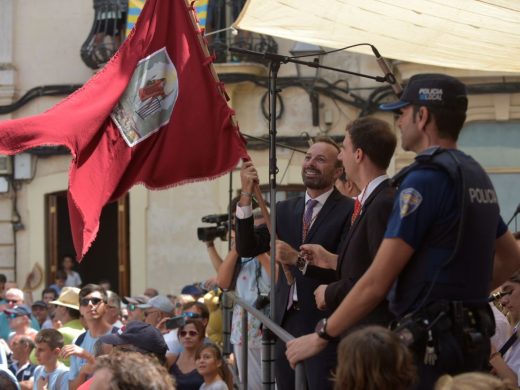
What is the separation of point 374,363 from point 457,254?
Answer: 693mm

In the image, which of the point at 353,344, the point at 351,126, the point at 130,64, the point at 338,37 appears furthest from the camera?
the point at 338,37

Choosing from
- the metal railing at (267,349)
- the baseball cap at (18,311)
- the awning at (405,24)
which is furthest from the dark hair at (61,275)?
the awning at (405,24)

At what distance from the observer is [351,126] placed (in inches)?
211

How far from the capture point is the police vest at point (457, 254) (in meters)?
4.34

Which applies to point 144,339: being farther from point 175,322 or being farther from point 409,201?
point 175,322

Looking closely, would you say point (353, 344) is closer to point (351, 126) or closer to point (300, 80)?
point (351, 126)

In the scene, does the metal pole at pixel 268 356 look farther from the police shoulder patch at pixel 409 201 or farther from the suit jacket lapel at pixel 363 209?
the police shoulder patch at pixel 409 201

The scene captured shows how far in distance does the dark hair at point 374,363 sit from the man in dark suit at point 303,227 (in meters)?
2.00

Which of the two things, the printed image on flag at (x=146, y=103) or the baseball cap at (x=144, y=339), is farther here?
the printed image on flag at (x=146, y=103)

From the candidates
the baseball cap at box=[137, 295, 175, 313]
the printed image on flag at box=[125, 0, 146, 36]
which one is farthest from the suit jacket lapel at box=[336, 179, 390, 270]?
the printed image on flag at box=[125, 0, 146, 36]

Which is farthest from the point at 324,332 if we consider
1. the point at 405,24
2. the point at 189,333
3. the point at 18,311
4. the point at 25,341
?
the point at 18,311

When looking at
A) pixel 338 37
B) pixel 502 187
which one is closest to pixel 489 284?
pixel 338 37

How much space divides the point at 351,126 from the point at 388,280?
1190 millimetres

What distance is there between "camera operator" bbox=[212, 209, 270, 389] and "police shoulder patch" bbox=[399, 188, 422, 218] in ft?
10.8
